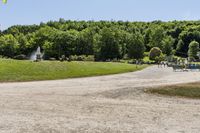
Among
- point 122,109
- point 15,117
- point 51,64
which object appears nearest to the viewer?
point 15,117

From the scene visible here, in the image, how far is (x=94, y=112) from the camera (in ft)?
63.9

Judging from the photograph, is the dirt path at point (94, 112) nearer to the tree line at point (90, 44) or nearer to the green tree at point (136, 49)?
the tree line at point (90, 44)

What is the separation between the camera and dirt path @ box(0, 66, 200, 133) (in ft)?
52.8

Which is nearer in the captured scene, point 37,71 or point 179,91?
point 179,91

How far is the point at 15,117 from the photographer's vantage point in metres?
17.7

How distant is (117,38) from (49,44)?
2435 centimetres

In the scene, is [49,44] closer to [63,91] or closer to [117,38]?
[117,38]

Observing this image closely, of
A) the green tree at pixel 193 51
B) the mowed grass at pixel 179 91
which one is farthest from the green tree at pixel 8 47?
the mowed grass at pixel 179 91

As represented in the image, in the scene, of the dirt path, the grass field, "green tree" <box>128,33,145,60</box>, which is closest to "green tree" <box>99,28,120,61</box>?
"green tree" <box>128,33,145,60</box>

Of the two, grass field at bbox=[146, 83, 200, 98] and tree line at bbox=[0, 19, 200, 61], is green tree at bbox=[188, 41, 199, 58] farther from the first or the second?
grass field at bbox=[146, 83, 200, 98]

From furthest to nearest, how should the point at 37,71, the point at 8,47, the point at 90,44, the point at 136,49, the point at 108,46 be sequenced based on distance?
the point at 8,47 → the point at 90,44 → the point at 136,49 → the point at 108,46 → the point at 37,71

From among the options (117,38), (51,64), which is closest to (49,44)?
(117,38)

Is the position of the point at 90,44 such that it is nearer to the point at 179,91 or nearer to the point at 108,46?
the point at 108,46

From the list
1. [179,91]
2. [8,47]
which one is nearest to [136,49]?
[8,47]
